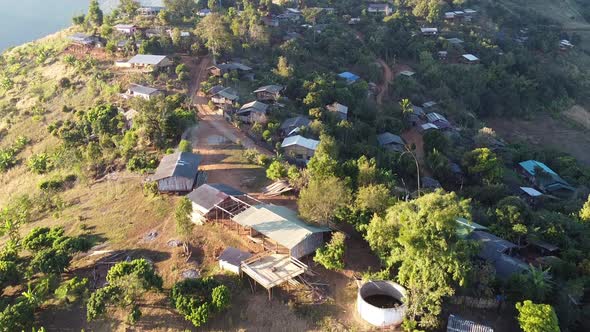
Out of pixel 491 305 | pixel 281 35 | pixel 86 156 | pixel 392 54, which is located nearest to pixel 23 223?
pixel 86 156

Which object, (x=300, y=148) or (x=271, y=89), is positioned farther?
(x=271, y=89)

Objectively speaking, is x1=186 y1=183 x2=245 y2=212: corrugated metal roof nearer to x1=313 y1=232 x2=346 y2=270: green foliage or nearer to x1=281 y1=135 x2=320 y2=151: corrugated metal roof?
x1=313 y1=232 x2=346 y2=270: green foliage

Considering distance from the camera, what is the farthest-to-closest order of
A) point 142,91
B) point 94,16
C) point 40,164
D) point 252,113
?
point 94,16
point 142,91
point 252,113
point 40,164

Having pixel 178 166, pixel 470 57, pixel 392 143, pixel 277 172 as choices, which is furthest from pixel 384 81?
pixel 178 166

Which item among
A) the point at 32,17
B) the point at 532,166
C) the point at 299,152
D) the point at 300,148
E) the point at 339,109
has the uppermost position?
the point at 32,17

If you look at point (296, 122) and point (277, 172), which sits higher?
point (277, 172)

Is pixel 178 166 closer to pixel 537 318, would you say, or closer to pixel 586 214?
pixel 537 318

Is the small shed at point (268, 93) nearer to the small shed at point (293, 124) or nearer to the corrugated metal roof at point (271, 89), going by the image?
the corrugated metal roof at point (271, 89)
